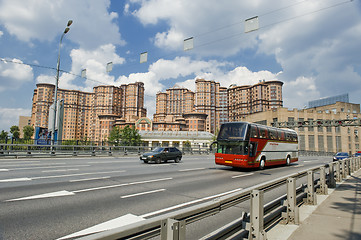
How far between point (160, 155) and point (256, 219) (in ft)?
54.8

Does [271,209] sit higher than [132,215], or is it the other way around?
[271,209]

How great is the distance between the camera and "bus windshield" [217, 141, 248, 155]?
15.0 meters

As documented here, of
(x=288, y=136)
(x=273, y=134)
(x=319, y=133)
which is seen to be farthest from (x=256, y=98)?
(x=273, y=134)

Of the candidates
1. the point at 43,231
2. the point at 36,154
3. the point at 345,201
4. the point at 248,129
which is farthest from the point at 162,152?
the point at 43,231

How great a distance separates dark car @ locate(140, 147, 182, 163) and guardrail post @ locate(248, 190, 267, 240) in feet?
51.4

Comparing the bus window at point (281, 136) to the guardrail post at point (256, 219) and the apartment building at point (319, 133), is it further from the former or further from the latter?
the apartment building at point (319, 133)

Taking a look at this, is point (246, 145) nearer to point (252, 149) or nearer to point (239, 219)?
point (252, 149)

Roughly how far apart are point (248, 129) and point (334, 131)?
9395 centimetres

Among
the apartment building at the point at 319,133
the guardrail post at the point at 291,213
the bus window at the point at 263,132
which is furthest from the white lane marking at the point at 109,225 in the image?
the apartment building at the point at 319,133

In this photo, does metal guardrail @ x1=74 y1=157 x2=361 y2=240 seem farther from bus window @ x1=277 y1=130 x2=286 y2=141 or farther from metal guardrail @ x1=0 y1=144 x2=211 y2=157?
metal guardrail @ x1=0 y1=144 x2=211 y2=157

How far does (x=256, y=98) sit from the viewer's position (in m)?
150

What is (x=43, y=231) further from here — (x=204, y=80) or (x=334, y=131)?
(x=204, y=80)

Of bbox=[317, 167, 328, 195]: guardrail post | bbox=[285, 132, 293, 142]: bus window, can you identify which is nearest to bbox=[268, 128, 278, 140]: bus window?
bbox=[285, 132, 293, 142]: bus window

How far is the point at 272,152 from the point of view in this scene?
17969 mm
